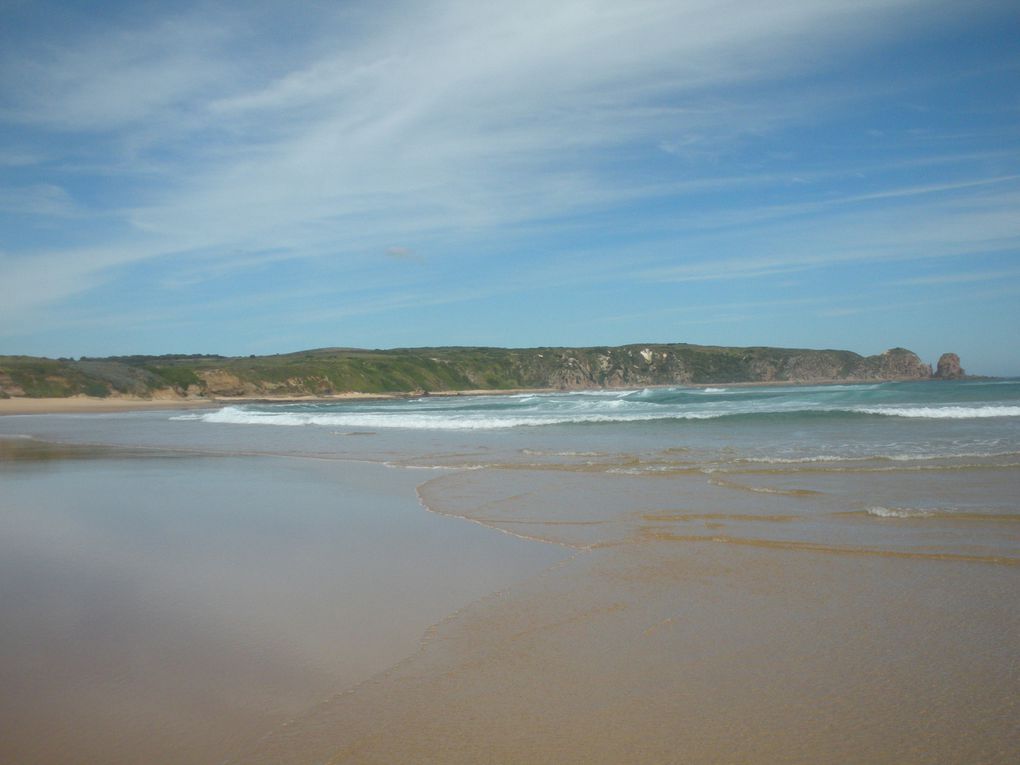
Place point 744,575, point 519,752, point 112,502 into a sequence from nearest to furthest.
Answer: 1. point 519,752
2. point 744,575
3. point 112,502

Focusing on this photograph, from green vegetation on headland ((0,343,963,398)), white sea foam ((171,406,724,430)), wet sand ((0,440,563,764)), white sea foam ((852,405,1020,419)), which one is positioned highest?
green vegetation on headland ((0,343,963,398))

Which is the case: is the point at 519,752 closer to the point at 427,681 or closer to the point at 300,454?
the point at 427,681

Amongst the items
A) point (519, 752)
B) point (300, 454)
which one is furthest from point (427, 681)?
point (300, 454)

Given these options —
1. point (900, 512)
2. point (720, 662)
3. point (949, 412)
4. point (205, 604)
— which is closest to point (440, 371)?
point (949, 412)

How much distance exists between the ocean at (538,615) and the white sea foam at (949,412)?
14.6 m

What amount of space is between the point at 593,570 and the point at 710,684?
2.40 metres

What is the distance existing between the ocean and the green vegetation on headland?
183ft

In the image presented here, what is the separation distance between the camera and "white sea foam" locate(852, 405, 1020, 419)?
958 inches

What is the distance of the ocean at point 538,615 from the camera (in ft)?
11.3

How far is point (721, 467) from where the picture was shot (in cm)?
1277

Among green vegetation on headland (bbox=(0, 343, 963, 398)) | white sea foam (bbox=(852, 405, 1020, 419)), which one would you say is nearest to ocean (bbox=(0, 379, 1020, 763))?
white sea foam (bbox=(852, 405, 1020, 419))

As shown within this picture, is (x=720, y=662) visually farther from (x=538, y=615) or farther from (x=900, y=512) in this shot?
(x=900, y=512)

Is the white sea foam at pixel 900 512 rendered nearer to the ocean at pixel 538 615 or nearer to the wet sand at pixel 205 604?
the ocean at pixel 538 615

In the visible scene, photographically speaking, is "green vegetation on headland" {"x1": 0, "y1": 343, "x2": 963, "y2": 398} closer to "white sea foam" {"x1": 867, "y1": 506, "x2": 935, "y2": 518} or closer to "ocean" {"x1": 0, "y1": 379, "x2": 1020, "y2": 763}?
"ocean" {"x1": 0, "y1": 379, "x2": 1020, "y2": 763}
